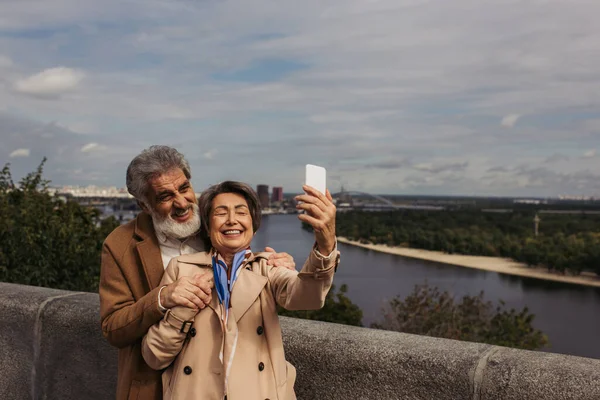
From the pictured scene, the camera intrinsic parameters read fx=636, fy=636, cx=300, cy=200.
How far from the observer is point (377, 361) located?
8.46ft

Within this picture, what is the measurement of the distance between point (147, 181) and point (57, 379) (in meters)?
1.81

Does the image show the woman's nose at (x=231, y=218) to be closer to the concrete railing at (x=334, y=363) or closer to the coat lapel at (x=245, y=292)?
the coat lapel at (x=245, y=292)

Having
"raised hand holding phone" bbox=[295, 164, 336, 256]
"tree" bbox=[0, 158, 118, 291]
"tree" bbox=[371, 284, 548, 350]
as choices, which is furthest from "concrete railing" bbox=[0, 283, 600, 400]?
"tree" bbox=[371, 284, 548, 350]

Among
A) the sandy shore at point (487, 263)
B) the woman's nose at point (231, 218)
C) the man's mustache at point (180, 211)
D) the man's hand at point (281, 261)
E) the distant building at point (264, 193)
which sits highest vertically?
the distant building at point (264, 193)

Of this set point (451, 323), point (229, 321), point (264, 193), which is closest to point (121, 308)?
point (229, 321)

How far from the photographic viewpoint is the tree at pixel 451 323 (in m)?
10.8

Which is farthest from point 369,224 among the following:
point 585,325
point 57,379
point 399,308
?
point 57,379

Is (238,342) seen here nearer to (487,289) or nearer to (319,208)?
(319,208)

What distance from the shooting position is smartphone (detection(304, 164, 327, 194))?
185 cm

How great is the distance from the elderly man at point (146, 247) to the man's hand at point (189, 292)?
0.72ft

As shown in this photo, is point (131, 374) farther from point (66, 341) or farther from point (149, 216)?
point (66, 341)

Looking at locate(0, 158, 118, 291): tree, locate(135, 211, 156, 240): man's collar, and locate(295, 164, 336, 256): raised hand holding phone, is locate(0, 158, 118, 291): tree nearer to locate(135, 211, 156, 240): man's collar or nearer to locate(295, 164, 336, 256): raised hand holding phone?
locate(135, 211, 156, 240): man's collar

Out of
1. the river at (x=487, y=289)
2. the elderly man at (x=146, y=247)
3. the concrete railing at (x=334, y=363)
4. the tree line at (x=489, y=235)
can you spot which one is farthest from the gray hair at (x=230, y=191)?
the tree line at (x=489, y=235)

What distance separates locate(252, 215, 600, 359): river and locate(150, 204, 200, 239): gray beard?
23.1 m
